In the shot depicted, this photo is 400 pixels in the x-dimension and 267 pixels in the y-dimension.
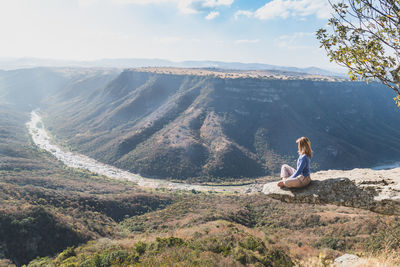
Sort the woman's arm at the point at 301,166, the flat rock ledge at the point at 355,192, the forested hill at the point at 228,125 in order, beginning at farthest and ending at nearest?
1. the forested hill at the point at 228,125
2. the woman's arm at the point at 301,166
3. the flat rock ledge at the point at 355,192

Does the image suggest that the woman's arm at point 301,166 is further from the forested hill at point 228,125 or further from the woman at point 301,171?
the forested hill at point 228,125

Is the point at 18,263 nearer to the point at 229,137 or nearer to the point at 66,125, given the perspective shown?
the point at 229,137

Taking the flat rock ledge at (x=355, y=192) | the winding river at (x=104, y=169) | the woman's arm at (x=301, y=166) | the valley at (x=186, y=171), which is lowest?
the winding river at (x=104, y=169)

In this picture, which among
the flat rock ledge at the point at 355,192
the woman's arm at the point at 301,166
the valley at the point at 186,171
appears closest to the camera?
the flat rock ledge at the point at 355,192

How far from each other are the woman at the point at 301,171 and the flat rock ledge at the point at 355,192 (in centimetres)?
47

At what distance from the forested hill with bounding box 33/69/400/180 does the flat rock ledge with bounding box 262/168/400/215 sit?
74200 millimetres

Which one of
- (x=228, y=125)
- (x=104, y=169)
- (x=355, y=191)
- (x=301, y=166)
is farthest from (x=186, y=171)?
(x=355, y=191)

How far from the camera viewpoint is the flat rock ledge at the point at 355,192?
28.2 ft

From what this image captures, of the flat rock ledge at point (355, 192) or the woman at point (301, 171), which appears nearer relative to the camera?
the flat rock ledge at point (355, 192)

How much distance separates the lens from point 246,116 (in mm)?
111250

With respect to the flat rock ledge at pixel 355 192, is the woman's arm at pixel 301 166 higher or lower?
higher

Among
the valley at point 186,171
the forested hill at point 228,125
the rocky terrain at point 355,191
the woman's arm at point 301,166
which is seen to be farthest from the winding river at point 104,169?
the woman's arm at point 301,166

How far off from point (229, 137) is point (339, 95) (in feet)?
284

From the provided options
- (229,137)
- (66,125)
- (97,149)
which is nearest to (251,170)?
(229,137)
